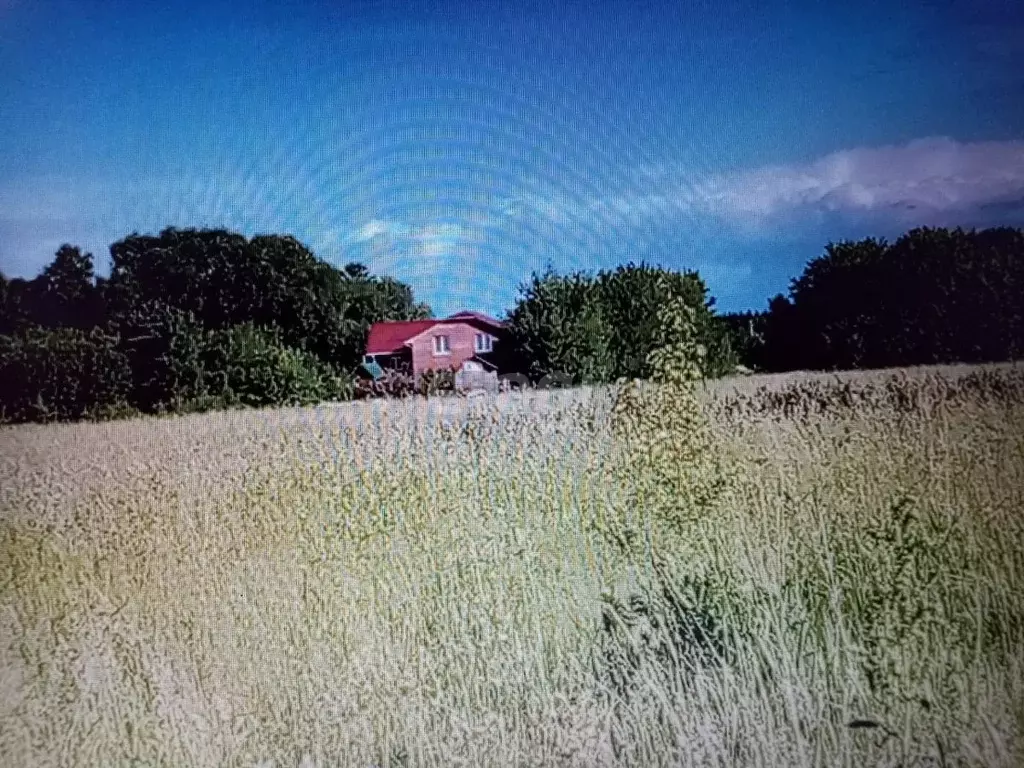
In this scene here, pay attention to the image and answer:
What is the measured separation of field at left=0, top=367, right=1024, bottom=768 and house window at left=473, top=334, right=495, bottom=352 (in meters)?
0.14

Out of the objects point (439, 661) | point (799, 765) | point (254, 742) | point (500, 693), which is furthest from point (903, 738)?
point (254, 742)

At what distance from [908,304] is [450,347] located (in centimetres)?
113

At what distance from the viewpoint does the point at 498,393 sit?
1.65 meters

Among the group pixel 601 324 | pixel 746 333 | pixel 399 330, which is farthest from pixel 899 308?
pixel 399 330

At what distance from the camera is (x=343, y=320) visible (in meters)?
1.68

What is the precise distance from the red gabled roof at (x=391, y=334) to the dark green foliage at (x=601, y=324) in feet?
0.74

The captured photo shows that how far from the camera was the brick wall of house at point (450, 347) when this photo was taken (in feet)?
5.33

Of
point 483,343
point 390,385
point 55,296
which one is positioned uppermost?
point 55,296

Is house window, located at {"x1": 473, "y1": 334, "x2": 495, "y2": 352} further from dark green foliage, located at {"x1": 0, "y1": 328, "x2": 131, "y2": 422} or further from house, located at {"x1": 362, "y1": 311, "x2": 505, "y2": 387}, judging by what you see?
dark green foliage, located at {"x1": 0, "y1": 328, "x2": 131, "y2": 422}

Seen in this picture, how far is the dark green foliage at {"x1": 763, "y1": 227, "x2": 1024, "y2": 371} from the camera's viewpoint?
1.54m

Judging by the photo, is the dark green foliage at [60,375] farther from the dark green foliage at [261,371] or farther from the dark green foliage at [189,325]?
the dark green foliage at [261,371]

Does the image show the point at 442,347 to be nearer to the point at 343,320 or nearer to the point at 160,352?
the point at 343,320

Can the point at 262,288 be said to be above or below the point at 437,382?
above

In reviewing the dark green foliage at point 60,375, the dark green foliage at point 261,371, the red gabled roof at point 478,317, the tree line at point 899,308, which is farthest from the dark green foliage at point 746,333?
the dark green foliage at point 60,375
